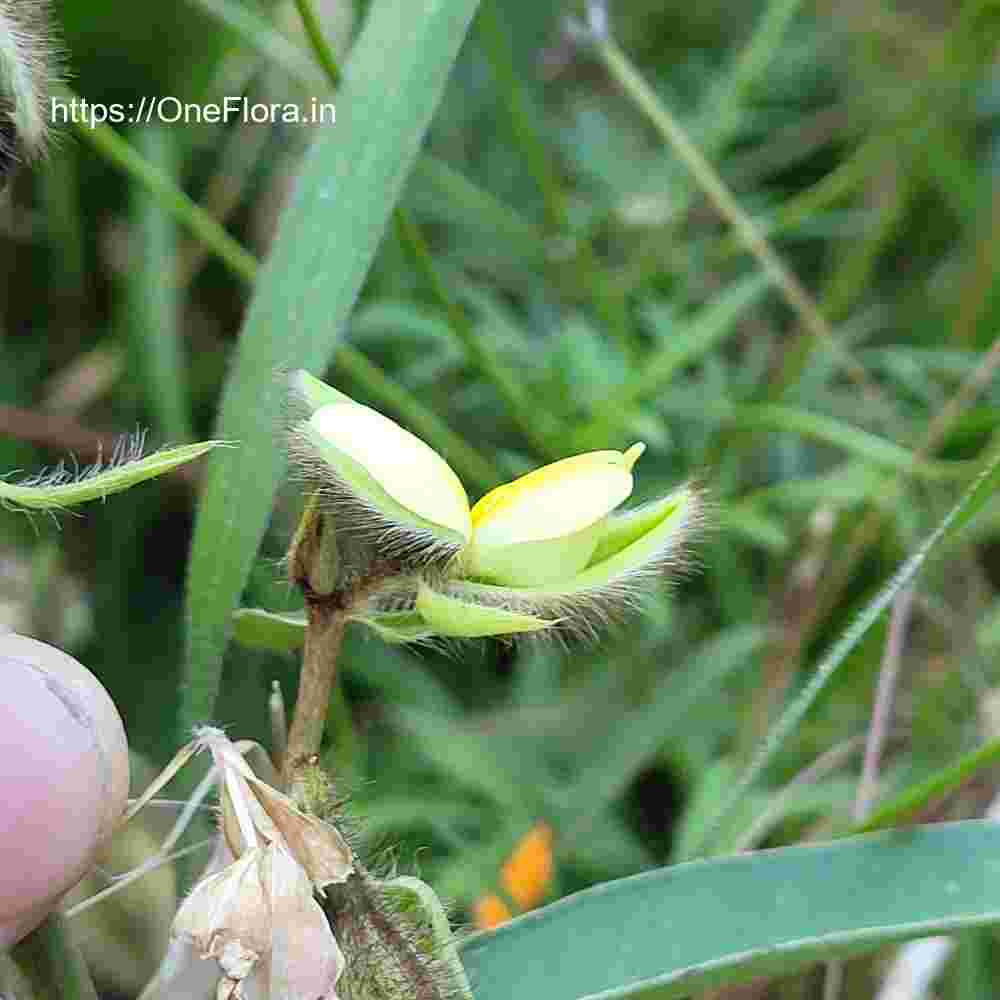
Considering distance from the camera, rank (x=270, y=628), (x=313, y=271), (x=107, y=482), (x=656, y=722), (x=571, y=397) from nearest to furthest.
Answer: (x=107, y=482) → (x=270, y=628) → (x=313, y=271) → (x=656, y=722) → (x=571, y=397)

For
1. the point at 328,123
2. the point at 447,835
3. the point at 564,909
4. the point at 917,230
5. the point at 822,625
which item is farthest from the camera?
the point at 917,230

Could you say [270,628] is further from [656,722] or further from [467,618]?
[656,722]

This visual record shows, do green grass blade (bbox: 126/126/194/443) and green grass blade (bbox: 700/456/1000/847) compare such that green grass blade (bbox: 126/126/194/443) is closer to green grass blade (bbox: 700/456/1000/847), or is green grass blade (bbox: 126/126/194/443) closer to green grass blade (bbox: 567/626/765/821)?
green grass blade (bbox: 567/626/765/821)

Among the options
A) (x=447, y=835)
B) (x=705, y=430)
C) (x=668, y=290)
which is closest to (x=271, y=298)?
(x=447, y=835)

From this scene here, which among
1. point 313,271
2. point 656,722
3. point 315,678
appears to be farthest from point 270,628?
point 656,722

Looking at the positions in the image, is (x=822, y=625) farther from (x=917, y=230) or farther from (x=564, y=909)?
(x=564, y=909)

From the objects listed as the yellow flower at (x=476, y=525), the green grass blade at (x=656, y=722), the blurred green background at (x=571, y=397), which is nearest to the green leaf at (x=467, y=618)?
the yellow flower at (x=476, y=525)
